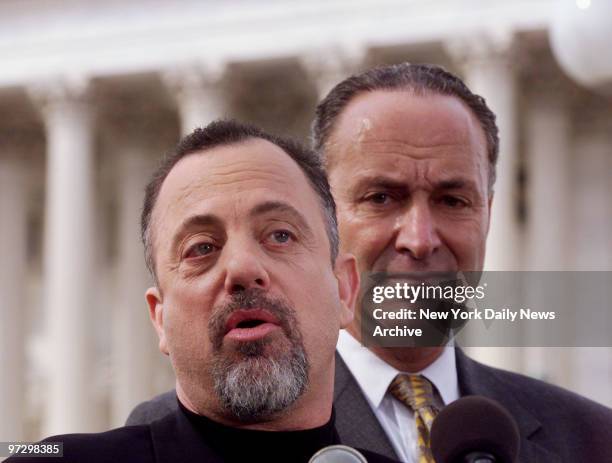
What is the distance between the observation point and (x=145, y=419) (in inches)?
334

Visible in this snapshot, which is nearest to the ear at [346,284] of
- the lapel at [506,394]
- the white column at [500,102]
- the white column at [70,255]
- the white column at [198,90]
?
the lapel at [506,394]

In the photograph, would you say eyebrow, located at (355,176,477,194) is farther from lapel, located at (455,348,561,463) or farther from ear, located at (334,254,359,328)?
ear, located at (334,254,359,328)

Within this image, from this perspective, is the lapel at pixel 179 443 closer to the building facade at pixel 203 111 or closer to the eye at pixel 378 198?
the eye at pixel 378 198

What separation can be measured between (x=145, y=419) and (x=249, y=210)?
10.9ft

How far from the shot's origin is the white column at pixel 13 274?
69.2m

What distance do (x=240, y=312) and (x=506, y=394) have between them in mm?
3868

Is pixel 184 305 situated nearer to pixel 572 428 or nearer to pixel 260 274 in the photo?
pixel 260 274

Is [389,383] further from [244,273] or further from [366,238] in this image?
[244,273]

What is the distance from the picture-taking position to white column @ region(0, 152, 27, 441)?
69.2m

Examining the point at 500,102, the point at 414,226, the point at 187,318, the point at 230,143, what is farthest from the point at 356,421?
the point at 500,102

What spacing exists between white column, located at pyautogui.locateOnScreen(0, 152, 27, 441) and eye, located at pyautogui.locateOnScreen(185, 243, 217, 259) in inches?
2550

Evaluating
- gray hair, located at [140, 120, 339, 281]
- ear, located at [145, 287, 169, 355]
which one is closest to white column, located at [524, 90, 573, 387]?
gray hair, located at [140, 120, 339, 281]

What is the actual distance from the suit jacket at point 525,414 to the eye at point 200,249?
238 centimetres

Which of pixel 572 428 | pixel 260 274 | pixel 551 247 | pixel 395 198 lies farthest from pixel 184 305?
pixel 551 247
